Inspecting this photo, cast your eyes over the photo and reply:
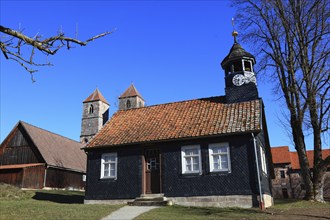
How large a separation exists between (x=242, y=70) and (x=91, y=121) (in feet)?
156

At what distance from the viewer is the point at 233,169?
16906mm

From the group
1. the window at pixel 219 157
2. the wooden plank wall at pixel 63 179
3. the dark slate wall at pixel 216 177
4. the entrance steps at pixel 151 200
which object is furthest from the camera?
the wooden plank wall at pixel 63 179

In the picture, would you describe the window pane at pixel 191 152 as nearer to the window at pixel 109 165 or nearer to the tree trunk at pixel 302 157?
the window at pixel 109 165

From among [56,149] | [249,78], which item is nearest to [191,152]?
[249,78]

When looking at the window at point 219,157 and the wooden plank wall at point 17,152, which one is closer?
the window at point 219,157

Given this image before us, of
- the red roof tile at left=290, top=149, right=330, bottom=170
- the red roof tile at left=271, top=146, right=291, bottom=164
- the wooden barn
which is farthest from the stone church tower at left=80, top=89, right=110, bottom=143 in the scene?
the red roof tile at left=290, top=149, right=330, bottom=170

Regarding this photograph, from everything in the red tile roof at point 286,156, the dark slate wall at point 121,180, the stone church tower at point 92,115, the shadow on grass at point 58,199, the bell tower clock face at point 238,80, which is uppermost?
the stone church tower at point 92,115

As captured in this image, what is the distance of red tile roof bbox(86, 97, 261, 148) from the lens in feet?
58.6

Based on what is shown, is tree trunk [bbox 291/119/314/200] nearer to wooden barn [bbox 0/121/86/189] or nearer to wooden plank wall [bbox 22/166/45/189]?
wooden barn [bbox 0/121/86/189]

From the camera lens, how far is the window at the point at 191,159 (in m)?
17.8

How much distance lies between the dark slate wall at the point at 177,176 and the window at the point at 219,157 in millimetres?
232

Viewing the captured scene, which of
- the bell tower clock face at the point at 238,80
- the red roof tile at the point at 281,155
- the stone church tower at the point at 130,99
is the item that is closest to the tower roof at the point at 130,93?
the stone church tower at the point at 130,99

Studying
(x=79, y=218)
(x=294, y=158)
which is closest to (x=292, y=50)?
(x=79, y=218)

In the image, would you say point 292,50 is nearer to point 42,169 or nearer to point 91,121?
point 42,169
